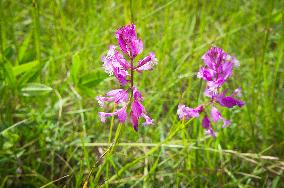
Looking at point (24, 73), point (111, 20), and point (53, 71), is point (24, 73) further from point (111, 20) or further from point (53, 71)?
point (111, 20)

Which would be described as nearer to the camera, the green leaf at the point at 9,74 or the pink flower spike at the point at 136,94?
the pink flower spike at the point at 136,94

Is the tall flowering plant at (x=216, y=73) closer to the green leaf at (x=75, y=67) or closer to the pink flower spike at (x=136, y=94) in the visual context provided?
the pink flower spike at (x=136, y=94)

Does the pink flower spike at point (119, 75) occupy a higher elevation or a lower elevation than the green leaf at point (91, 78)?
lower

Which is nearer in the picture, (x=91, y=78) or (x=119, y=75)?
(x=119, y=75)

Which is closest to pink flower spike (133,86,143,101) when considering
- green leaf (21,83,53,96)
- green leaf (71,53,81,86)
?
green leaf (71,53,81,86)

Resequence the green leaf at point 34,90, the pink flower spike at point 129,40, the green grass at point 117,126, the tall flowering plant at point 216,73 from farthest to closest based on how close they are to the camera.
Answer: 1. the green leaf at point 34,90
2. the green grass at point 117,126
3. the tall flowering plant at point 216,73
4. the pink flower spike at point 129,40

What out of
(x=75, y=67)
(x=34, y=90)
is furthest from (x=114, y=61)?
(x=34, y=90)

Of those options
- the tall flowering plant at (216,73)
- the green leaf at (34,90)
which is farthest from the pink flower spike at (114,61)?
the green leaf at (34,90)

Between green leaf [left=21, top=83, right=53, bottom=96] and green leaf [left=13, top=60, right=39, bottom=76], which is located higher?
green leaf [left=13, top=60, right=39, bottom=76]

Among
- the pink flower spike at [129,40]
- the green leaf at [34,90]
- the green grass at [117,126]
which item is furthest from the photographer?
the green leaf at [34,90]

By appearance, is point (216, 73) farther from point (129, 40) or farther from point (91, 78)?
point (91, 78)

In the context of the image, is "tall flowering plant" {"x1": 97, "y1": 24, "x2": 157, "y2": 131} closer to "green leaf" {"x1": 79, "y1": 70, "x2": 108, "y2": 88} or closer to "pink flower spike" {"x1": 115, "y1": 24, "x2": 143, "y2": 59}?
"pink flower spike" {"x1": 115, "y1": 24, "x2": 143, "y2": 59}

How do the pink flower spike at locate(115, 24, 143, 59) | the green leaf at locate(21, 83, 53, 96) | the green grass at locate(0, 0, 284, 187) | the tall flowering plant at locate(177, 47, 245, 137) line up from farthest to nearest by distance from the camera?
the green leaf at locate(21, 83, 53, 96) < the green grass at locate(0, 0, 284, 187) < the tall flowering plant at locate(177, 47, 245, 137) < the pink flower spike at locate(115, 24, 143, 59)

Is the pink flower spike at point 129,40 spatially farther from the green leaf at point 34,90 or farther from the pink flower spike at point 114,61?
the green leaf at point 34,90
